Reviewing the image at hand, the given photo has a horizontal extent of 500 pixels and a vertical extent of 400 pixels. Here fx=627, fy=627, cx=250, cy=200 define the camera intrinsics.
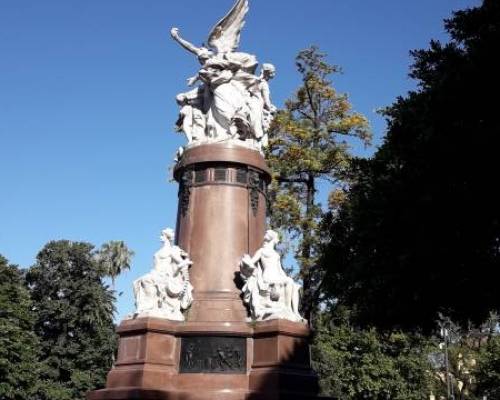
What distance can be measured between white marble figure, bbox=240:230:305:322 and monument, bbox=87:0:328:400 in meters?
0.02

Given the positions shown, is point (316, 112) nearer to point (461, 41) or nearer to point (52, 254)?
point (461, 41)

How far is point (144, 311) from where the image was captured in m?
11.7

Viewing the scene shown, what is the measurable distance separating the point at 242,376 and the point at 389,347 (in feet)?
69.3

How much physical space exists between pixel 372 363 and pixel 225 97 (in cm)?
1966

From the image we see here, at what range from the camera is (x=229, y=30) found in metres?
15.4

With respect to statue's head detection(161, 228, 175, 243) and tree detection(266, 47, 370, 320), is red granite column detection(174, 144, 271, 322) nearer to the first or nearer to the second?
statue's head detection(161, 228, 175, 243)

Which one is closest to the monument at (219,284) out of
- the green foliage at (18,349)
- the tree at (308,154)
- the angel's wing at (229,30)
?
the angel's wing at (229,30)

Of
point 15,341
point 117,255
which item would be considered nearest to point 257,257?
point 15,341

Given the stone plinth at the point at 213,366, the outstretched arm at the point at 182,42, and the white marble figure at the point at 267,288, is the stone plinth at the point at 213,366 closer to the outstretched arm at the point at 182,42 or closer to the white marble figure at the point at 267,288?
the white marble figure at the point at 267,288

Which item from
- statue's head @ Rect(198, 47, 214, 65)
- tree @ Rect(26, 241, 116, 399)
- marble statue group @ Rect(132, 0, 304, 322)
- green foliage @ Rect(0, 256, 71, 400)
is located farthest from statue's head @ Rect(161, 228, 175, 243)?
tree @ Rect(26, 241, 116, 399)

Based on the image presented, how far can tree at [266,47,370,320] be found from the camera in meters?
23.8

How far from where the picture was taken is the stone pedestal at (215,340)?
10.9 metres

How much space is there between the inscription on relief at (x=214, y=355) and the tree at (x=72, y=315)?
85.2 ft

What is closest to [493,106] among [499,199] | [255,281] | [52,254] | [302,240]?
[499,199]
